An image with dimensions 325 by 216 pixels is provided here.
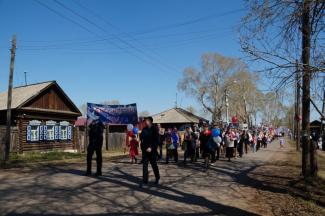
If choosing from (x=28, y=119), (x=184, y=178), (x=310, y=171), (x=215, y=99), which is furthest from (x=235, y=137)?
(x=215, y=99)

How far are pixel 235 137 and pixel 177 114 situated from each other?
36.1 m

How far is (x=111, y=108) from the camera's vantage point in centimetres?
3069

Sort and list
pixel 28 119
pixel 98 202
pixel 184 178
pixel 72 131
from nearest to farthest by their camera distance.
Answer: pixel 98 202 → pixel 184 178 → pixel 28 119 → pixel 72 131

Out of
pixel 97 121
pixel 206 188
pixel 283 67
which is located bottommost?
pixel 206 188

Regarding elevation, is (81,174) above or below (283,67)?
below

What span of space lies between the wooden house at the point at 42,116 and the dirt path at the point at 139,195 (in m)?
16.2

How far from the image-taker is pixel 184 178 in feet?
40.1

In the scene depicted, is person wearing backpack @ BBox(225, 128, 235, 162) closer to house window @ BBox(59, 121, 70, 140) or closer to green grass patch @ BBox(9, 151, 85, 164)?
green grass patch @ BBox(9, 151, 85, 164)

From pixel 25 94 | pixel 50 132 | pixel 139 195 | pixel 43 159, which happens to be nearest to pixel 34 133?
pixel 50 132

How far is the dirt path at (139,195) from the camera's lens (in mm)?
7539

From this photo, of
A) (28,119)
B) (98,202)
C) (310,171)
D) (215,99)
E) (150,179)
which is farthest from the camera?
(215,99)

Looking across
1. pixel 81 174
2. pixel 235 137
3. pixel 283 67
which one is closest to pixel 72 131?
pixel 235 137

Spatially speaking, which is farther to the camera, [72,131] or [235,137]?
[72,131]

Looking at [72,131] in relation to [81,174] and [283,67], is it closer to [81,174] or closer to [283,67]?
[81,174]
